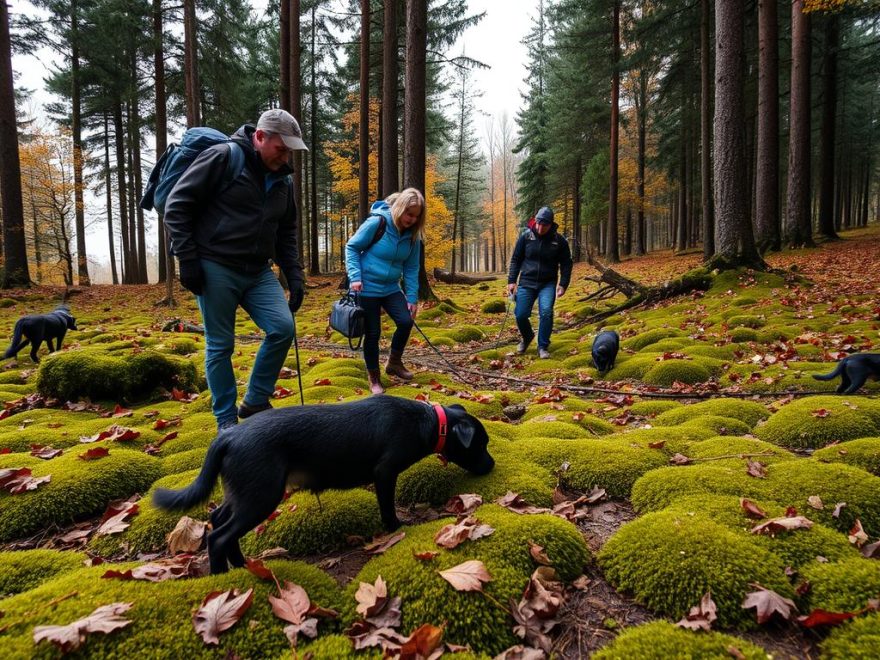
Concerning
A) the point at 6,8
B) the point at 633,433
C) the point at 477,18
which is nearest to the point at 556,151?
the point at 477,18

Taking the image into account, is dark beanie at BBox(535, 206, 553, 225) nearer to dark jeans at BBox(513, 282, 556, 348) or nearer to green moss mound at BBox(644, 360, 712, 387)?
dark jeans at BBox(513, 282, 556, 348)

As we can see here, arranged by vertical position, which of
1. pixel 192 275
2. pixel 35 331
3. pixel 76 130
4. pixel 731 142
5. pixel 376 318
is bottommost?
pixel 35 331

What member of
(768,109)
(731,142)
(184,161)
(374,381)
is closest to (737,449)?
(374,381)

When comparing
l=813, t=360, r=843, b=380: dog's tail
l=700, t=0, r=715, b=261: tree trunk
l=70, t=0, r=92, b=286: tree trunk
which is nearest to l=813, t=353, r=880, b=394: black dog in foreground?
l=813, t=360, r=843, b=380: dog's tail

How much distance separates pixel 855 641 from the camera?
1.59 metres

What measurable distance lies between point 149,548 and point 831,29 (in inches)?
1031

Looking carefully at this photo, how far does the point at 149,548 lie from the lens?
2.54 metres

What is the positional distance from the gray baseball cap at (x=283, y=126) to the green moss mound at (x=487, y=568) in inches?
110

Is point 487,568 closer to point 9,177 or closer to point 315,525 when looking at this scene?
point 315,525

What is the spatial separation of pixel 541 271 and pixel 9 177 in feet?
60.4

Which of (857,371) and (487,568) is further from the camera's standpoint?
(857,371)

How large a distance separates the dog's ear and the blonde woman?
2.70m

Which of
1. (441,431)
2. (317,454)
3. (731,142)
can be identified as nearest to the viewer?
(317,454)

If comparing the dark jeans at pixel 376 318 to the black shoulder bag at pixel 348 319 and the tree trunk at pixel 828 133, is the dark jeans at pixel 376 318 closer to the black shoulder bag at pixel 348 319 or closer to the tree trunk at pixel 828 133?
the black shoulder bag at pixel 348 319
